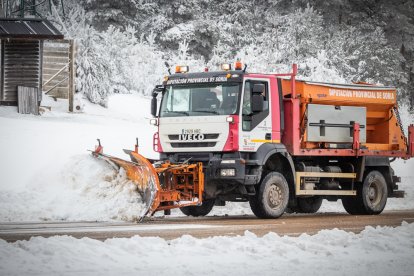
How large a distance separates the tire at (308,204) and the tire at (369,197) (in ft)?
2.13

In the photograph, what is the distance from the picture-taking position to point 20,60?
34312 mm

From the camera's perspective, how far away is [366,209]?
70.4 ft

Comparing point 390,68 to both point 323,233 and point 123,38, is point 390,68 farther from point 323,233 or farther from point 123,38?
point 323,233

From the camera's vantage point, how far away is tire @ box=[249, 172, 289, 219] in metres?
18.4

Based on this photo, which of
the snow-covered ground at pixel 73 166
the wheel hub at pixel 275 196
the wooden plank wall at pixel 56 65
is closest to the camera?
the snow-covered ground at pixel 73 166

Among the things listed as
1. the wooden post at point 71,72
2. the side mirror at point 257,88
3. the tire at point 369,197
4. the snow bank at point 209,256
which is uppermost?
the wooden post at point 71,72

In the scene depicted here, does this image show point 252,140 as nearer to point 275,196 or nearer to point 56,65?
point 275,196

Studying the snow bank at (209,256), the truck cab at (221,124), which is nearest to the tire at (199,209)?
the truck cab at (221,124)

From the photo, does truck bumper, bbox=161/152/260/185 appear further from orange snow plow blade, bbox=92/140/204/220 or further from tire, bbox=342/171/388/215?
tire, bbox=342/171/388/215

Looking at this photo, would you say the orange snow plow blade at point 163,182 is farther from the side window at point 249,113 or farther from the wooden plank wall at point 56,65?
the wooden plank wall at point 56,65

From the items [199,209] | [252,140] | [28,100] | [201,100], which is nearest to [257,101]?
[252,140]

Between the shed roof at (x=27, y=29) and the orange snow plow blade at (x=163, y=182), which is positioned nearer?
the orange snow plow blade at (x=163, y=182)

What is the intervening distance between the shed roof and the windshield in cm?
1408

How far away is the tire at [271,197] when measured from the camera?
60.4ft
